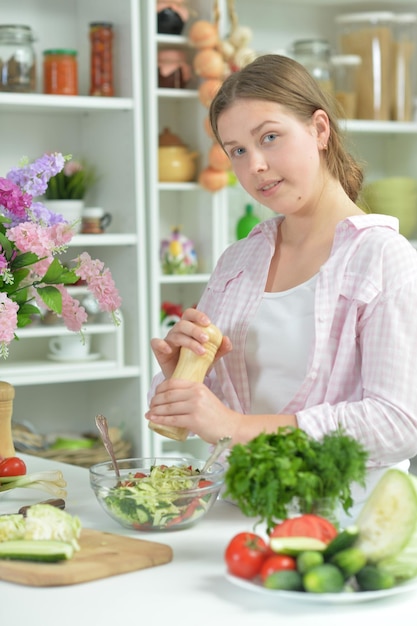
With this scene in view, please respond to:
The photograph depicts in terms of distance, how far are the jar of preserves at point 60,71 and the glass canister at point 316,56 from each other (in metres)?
0.83

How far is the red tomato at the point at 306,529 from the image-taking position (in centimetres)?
109

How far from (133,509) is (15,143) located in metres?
2.36

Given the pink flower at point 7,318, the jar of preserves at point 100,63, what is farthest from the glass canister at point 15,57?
the pink flower at point 7,318

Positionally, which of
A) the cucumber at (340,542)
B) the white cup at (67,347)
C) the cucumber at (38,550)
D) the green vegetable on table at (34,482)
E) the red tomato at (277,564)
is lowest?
the white cup at (67,347)

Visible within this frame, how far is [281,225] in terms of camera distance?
186cm

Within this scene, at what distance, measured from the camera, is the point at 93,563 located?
47.5 inches

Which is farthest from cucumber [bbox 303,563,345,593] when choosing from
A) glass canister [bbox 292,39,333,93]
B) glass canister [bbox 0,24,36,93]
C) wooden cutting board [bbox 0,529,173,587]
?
glass canister [bbox 292,39,333,93]

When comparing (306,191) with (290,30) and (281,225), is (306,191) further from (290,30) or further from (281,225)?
(290,30)

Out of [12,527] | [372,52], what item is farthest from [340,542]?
[372,52]

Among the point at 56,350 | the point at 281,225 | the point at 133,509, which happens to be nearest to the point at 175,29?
the point at 56,350

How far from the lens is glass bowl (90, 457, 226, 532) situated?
1.33 m

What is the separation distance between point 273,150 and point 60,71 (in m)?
1.84

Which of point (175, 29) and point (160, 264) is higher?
point (175, 29)

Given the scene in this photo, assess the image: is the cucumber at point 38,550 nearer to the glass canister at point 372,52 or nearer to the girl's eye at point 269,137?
the girl's eye at point 269,137
